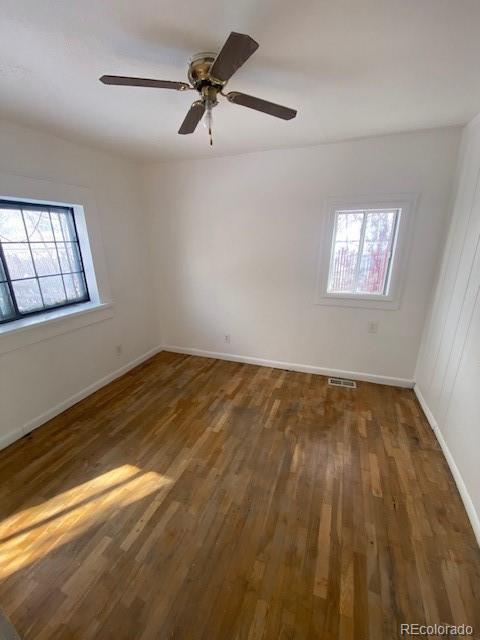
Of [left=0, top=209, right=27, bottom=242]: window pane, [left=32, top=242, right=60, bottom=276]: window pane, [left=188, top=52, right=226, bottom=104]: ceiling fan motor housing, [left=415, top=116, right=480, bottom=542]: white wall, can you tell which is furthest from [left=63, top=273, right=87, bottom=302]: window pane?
[left=415, top=116, right=480, bottom=542]: white wall

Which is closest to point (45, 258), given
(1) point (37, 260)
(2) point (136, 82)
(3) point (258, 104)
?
(1) point (37, 260)

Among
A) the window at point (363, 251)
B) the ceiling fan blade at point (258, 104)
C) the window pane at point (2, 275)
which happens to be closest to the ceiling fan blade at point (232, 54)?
the ceiling fan blade at point (258, 104)

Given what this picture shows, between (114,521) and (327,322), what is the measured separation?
2.52 meters

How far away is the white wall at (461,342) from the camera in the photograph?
64.4 inches

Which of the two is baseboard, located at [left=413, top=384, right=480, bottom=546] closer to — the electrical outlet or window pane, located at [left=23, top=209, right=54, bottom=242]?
the electrical outlet

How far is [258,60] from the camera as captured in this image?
1.31 meters

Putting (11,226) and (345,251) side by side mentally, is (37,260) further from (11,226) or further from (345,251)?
(345,251)

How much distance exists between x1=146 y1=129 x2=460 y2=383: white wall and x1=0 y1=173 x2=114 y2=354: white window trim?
873mm

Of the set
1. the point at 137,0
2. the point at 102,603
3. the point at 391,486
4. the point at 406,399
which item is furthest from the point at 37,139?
the point at 406,399

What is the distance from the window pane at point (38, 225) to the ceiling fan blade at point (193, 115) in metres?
1.64

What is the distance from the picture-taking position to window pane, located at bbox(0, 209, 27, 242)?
2.07 metres

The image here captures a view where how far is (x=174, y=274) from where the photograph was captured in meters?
3.50

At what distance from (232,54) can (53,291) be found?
2.46 meters

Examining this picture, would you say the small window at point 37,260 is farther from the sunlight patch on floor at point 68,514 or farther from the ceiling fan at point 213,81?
the ceiling fan at point 213,81
